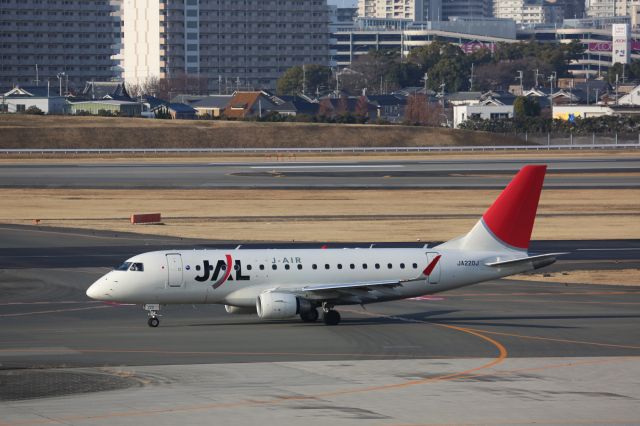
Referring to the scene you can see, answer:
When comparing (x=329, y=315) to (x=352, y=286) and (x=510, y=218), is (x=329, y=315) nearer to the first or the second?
(x=352, y=286)

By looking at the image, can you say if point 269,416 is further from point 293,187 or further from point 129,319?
point 293,187

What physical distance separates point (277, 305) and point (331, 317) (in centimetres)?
313

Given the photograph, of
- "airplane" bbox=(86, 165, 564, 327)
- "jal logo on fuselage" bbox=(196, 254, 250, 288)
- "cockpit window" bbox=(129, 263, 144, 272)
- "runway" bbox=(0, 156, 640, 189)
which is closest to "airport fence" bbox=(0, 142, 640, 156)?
"runway" bbox=(0, 156, 640, 189)

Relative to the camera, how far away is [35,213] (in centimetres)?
10062

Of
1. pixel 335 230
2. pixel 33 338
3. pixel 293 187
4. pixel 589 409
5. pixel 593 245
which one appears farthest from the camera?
pixel 293 187

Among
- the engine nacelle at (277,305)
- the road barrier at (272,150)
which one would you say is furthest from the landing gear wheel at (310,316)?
the road barrier at (272,150)

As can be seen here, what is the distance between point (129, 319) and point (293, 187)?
68931 mm

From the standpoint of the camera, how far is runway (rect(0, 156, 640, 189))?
12550 cm

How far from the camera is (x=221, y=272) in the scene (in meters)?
50.4

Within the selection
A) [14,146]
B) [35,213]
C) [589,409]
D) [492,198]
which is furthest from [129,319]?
[14,146]

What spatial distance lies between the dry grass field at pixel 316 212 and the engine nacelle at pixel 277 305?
31222 mm

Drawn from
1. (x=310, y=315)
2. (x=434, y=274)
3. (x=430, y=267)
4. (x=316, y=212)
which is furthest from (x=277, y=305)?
(x=316, y=212)

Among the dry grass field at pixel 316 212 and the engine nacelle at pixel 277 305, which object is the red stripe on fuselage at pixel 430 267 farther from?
the dry grass field at pixel 316 212

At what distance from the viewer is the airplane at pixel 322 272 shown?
5006 cm
